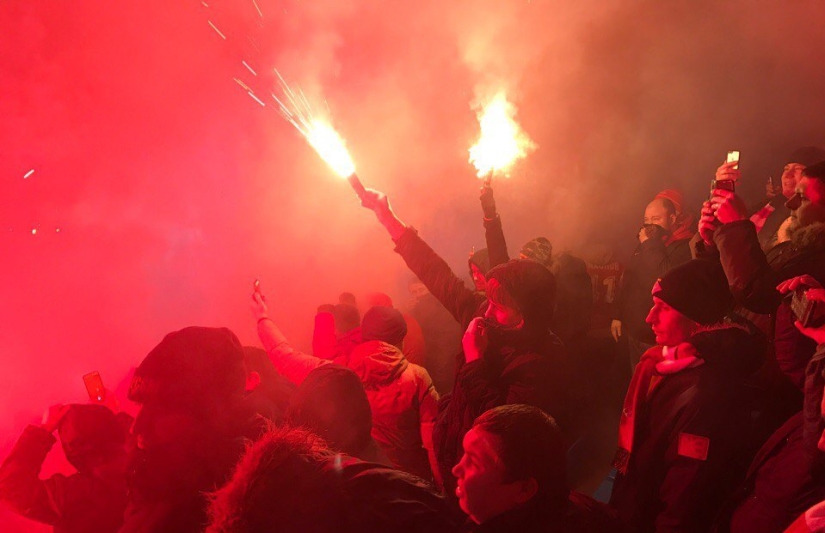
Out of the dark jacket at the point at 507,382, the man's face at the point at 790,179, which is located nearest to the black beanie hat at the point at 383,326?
the dark jacket at the point at 507,382

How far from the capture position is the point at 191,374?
191cm

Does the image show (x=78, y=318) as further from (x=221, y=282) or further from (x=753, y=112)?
(x=753, y=112)

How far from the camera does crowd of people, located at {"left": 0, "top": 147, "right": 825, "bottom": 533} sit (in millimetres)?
1388

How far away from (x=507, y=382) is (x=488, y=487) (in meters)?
0.92

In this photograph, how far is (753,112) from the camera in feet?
18.2

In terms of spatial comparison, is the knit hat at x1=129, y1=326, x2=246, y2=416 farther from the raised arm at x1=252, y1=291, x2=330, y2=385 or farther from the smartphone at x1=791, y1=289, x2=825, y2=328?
the smartphone at x1=791, y1=289, x2=825, y2=328

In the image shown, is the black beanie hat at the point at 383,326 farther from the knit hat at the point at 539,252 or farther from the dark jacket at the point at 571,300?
the knit hat at the point at 539,252

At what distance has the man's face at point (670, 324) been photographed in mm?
2471

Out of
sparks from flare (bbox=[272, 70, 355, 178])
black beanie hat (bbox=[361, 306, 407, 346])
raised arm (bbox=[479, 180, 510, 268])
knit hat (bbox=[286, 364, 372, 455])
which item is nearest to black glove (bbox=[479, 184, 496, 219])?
raised arm (bbox=[479, 180, 510, 268])

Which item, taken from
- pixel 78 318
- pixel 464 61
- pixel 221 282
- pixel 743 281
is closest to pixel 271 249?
pixel 221 282

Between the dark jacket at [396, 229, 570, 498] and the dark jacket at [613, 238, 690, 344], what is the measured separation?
95.9 inches

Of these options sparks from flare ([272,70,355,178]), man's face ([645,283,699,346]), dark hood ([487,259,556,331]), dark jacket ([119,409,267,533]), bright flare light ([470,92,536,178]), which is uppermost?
sparks from flare ([272,70,355,178])

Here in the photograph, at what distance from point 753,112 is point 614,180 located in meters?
1.54

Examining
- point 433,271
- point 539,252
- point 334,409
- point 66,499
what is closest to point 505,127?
point 539,252
